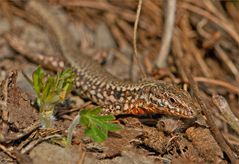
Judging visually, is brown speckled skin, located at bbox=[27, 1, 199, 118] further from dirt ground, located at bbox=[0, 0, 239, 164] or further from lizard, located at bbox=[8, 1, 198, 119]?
dirt ground, located at bbox=[0, 0, 239, 164]

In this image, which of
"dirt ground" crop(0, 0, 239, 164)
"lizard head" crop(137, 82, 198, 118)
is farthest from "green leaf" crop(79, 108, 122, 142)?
"lizard head" crop(137, 82, 198, 118)

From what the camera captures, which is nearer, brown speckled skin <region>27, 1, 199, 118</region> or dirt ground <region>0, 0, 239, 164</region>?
dirt ground <region>0, 0, 239, 164</region>

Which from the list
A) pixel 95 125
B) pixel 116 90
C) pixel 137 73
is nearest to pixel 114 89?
pixel 116 90

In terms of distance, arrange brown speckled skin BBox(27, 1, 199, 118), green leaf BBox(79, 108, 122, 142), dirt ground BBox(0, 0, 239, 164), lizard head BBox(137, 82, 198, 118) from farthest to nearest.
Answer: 1. brown speckled skin BBox(27, 1, 199, 118)
2. lizard head BBox(137, 82, 198, 118)
3. dirt ground BBox(0, 0, 239, 164)
4. green leaf BBox(79, 108, 122, 142)

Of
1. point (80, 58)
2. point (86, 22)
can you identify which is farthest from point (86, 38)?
point (80, 58)

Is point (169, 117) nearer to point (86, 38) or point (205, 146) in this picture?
point (205, 146)

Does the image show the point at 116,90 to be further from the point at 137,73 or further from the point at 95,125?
the point at 95,125

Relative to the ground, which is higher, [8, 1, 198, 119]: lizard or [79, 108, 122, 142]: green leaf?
[8, 1, 198, 119]: lizard

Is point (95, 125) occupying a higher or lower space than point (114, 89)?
lower
